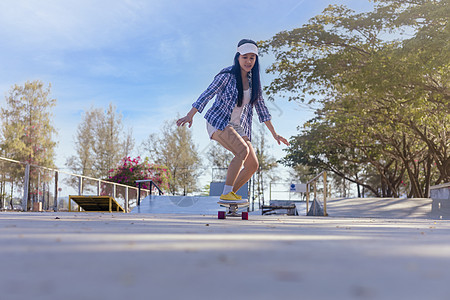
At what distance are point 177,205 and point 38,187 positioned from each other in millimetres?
3661

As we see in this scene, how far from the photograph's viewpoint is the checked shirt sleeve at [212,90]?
4.78 metres

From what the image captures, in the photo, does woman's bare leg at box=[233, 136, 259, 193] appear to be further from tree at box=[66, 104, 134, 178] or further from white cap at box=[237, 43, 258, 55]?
tree at box=[66, 104, 134, 178]

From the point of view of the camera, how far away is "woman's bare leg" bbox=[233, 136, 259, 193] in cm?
500

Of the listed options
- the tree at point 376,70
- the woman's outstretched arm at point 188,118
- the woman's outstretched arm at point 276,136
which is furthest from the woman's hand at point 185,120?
the tree at point 376,70

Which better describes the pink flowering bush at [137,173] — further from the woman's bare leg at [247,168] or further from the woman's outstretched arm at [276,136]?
the woman's bare leg at [247,168]

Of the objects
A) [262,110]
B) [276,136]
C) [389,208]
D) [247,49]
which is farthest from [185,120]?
[389,208]

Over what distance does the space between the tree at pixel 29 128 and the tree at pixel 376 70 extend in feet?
57.6

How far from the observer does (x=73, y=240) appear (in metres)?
1.73

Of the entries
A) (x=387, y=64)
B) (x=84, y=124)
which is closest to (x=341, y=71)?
(x=387, y=64)

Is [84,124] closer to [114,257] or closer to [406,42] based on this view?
[406,42]

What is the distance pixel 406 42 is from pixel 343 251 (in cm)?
945

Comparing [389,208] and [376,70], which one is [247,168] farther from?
[389,208]

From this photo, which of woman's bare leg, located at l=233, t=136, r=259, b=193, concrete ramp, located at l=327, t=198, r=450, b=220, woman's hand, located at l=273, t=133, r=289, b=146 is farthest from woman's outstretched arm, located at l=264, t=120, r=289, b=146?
concrete ramp, located at l=327, t=198, r=450, b=220

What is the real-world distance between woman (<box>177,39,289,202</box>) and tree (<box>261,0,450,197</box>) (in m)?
5.55
